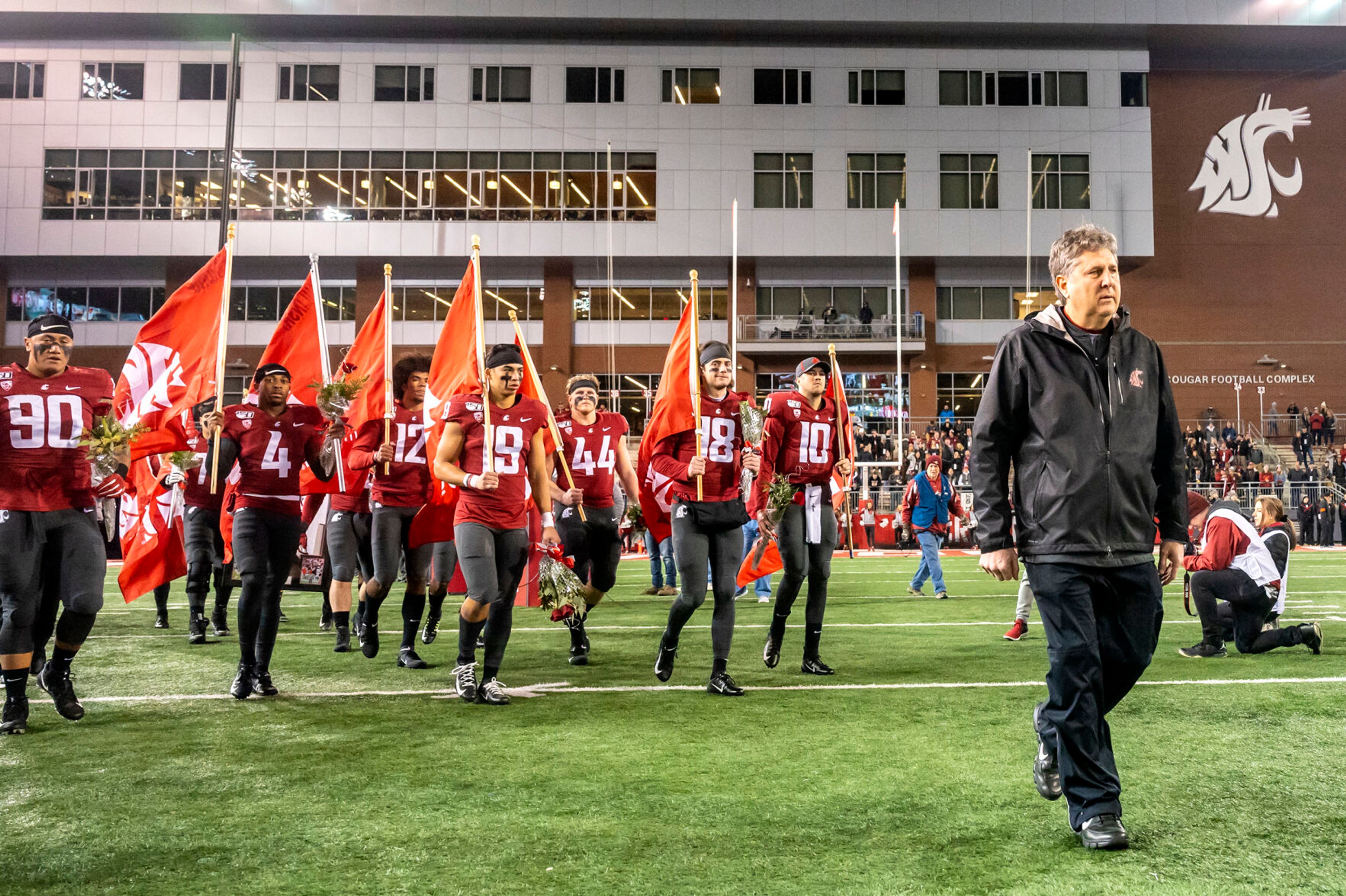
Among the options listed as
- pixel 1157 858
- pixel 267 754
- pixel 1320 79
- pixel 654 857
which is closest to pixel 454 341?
pixel 267 754

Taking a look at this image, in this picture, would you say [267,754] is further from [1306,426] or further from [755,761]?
[1306,426]

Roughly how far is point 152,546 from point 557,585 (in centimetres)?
340

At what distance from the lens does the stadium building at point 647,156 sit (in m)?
41.4

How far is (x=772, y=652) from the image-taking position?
8.13 metres

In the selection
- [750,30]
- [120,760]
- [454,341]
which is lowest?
[120,760]

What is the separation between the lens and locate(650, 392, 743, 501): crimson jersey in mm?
7426

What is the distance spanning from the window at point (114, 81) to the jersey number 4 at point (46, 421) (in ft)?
137

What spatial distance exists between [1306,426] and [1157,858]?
38.7m

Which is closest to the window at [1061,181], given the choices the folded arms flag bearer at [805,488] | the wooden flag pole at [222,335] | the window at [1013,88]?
the window at [1013,88]

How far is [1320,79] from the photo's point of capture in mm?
43281

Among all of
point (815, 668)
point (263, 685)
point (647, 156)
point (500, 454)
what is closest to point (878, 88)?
point (647, 156)

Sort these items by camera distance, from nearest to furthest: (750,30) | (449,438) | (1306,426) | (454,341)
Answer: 1. (449,438)
2. (454,341)
3. (1306,426)
4. (750,30)

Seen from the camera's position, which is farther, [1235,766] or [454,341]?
[454,341]

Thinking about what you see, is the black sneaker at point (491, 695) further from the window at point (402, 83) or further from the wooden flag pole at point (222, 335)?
the window at point (402, 83)
